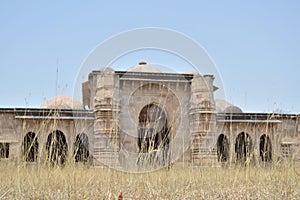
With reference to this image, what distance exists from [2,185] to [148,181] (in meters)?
1.66

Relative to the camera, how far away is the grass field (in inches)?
143

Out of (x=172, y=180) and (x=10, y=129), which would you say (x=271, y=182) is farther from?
(x=10, y=129)

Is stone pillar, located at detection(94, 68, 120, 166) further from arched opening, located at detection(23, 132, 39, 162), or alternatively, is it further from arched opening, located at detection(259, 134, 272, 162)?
arched opening, located at detection(259, 134, 272, 162)

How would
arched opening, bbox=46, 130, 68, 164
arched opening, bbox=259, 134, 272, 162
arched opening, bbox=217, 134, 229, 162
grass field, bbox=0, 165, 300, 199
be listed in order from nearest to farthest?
→ grass field, bbox=0, 165, 300, 199, arched opening, bbox=46, 130, 68, 164, arched opening, bbox=259, 134, 272, 162, arched opening, bbox=217, 134, 229, 162

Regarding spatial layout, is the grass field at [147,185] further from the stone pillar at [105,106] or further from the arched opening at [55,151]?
the stone pillar at [105,106]

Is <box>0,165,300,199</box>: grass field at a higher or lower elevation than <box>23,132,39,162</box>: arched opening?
lower

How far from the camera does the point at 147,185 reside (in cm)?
404

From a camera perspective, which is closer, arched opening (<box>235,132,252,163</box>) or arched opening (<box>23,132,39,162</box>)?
arched opening (<box>23,132,39,162</box>)

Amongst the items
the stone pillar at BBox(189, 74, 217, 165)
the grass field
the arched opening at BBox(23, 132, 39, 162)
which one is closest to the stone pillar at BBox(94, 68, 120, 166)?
the arched opening at BBox(23, 132, 39, 162)

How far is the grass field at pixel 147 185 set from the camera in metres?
3.62

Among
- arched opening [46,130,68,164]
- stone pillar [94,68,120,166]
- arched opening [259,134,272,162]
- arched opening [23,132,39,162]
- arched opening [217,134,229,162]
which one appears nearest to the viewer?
arched opening [46,130,68,164]

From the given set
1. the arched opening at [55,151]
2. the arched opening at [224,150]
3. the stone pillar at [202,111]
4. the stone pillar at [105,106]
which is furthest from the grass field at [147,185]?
the stone pillar at [105,106]

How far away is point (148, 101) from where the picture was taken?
12273 millimetres

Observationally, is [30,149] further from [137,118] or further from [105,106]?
[137,118]
